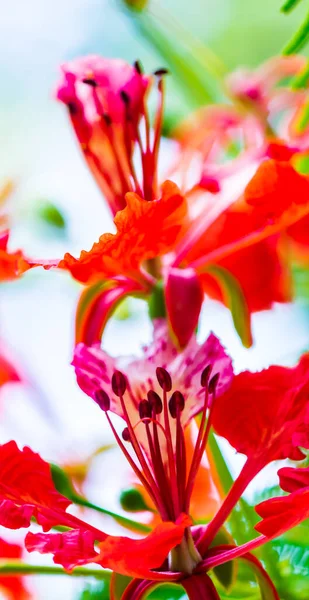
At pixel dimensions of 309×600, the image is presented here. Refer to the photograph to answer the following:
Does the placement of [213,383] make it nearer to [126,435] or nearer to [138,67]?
[126,435]

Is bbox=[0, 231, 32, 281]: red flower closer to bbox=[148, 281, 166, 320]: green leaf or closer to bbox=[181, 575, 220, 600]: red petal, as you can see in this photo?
bbox=[148, 281, 166, 320]: green leaf

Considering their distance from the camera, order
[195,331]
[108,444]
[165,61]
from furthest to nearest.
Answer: [165,61] < [108,444] < [195,331]

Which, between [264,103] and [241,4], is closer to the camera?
[264,103]

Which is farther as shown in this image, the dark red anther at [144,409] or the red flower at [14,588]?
the red flower at [14,588]

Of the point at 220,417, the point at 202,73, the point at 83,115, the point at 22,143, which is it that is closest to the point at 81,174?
the point at 202,73

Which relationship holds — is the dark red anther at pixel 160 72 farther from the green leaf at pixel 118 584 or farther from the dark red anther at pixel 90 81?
→ the green leaf at pixel 118 584

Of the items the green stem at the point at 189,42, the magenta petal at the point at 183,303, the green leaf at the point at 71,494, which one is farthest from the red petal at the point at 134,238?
the green stem at the point at 189,42

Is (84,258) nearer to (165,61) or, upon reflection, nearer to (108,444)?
(108,444)

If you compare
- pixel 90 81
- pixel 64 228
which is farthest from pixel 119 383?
pixel 64 228
